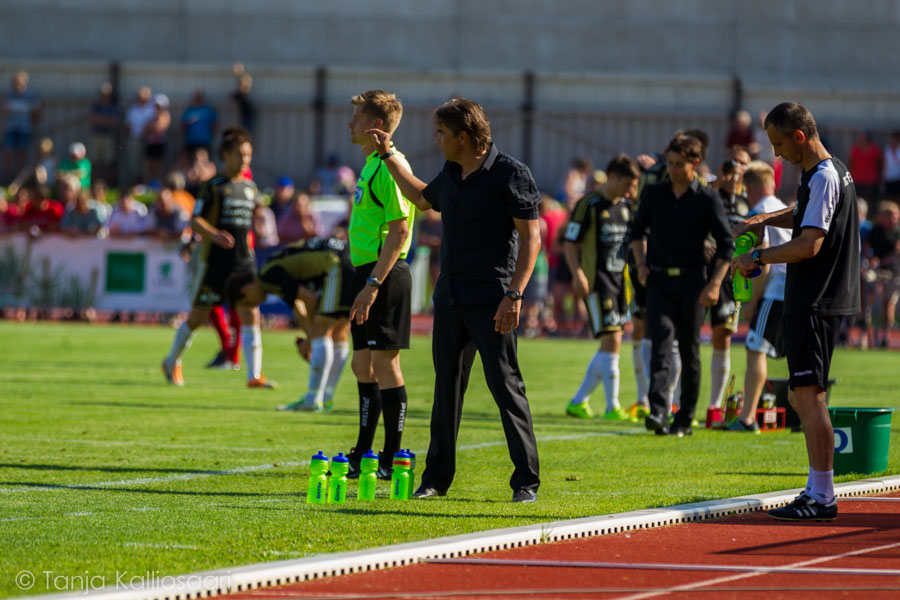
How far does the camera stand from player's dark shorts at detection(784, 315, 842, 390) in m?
8.02

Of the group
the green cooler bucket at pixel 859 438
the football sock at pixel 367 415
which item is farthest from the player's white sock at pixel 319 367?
the green cooler bucket at pixel 859 438

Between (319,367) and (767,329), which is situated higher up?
(767,329)

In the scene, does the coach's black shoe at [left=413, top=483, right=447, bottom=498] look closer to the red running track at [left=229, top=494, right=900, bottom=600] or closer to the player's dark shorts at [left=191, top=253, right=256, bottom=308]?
the red running track at [left=229, top=494, right=900, bottom=600]

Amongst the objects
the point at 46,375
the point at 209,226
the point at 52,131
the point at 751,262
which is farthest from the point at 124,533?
the point at 52,131

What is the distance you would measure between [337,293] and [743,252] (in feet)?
18.4

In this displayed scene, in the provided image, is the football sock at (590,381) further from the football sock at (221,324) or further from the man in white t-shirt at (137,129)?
Answer: the man in white t-shirt at (137,129)

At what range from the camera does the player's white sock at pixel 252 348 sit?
613 inches

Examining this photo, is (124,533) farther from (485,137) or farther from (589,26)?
(589,26)

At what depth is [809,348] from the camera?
8.03 metres

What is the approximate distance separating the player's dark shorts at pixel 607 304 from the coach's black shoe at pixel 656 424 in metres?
1.85

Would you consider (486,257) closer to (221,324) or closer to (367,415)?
(367,415)

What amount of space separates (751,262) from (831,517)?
1.36 metres

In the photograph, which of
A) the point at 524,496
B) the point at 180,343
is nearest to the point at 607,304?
the point at 180,343

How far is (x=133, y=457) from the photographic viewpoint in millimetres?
10297
